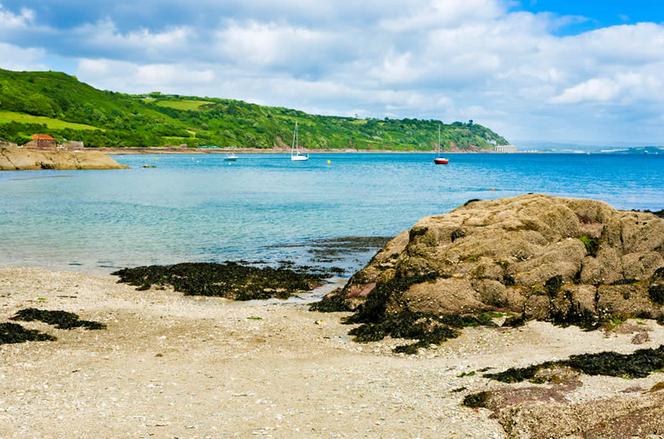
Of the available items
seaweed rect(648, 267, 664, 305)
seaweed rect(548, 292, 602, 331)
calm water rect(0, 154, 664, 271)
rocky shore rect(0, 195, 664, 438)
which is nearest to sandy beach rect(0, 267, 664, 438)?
rocky shore rect(0, 195, 664, 438)

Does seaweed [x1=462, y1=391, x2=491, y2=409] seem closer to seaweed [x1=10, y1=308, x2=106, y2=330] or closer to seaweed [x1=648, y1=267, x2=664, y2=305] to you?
seaweed [x1=648, y1=267, x2=664, y2=305]

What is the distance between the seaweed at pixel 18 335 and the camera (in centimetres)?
1975

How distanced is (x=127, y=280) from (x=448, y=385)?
20.7m

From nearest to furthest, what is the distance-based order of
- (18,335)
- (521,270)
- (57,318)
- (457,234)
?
(18,335) → (57,318) → (521,270) → (457,234)

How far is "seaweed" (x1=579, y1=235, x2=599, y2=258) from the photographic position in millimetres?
26344

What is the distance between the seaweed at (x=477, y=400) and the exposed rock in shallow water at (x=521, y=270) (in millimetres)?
6229

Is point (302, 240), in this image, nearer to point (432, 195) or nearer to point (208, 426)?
point (208, 426)

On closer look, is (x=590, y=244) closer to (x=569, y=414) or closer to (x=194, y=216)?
(x=569, y=414)

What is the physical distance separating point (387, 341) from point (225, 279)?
13.4 m

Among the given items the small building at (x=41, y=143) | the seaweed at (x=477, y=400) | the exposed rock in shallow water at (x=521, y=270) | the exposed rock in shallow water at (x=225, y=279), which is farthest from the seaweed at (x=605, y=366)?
the small building at (x=41, y=143)

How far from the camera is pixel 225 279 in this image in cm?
3164

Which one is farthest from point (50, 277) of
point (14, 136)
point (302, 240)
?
point (14, 136)

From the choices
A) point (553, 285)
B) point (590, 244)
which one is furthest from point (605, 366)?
point (590, 244)

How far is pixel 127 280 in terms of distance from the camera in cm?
3136
